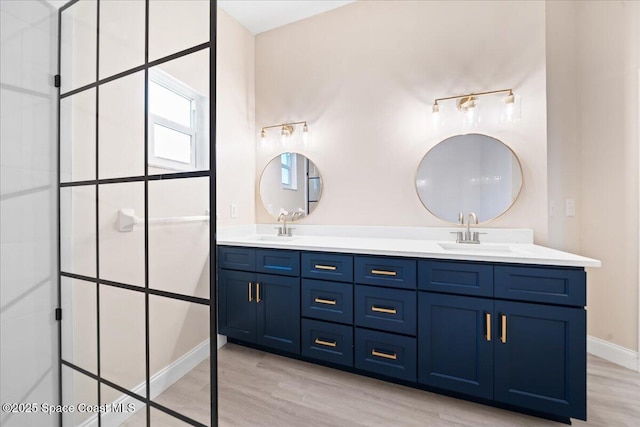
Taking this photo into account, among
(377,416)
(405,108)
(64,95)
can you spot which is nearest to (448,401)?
(377,416)

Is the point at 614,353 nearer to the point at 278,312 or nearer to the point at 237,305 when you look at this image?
the point at 278,312

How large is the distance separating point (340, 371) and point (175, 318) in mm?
1355

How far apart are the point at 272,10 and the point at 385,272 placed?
8.42 ft

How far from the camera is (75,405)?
4.37 feet

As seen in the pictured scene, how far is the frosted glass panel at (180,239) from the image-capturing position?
3.37 feet

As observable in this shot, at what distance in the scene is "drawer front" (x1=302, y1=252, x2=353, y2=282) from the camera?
1.88 metres

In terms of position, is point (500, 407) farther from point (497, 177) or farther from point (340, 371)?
point (497, 177)

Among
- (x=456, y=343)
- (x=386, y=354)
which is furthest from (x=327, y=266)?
(x=456, y=343)

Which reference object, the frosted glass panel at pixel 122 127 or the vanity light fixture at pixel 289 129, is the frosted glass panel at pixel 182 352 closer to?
the frosted glass panel at pixel 122 127

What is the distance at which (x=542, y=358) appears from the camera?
1450 millimetres

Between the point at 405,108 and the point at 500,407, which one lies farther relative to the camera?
the point at 405,108

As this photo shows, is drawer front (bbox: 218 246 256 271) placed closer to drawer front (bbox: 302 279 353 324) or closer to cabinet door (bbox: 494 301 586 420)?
drawer front (bbox: 302 279 353 324)

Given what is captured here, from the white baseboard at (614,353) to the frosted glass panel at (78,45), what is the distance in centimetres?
365

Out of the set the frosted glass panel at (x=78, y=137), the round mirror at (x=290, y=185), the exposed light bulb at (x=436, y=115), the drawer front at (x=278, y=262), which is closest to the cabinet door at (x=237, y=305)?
the drawer front at (x=278, y=262)
